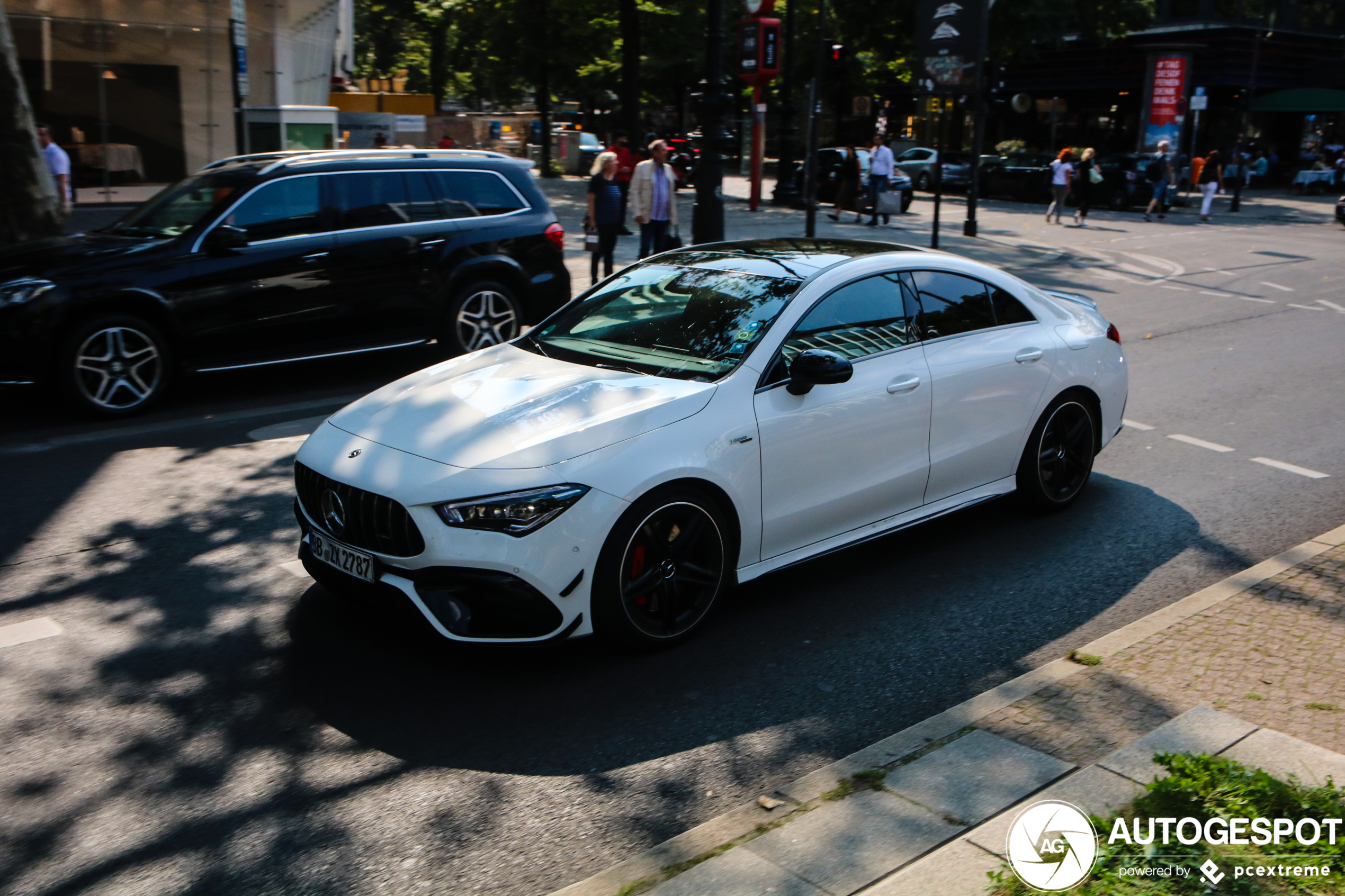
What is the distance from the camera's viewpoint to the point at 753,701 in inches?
176

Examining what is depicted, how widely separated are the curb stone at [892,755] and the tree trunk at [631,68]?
22.5 metres

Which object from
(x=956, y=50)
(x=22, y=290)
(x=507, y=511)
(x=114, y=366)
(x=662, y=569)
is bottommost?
(x=662, y=569)

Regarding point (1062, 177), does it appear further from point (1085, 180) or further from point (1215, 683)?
point (1215, 683)

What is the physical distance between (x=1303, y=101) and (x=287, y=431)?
154ft

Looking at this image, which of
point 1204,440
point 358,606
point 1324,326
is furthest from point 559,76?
point 358,606

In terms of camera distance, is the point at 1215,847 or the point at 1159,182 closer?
the point at 1215,847

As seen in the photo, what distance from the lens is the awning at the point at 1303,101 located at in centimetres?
4431

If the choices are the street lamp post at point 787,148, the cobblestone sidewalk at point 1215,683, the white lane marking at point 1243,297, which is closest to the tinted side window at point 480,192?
the cobblestone sidewalk at point 1215,683

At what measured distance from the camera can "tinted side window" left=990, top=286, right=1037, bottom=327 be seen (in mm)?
6344

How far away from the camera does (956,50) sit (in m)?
21.6

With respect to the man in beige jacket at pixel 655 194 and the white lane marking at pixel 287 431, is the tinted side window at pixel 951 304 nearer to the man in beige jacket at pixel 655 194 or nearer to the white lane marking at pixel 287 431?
the white lane marking at pixel 287 431

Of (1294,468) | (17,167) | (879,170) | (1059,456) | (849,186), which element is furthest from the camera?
(849,186)

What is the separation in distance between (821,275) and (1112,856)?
316 cm

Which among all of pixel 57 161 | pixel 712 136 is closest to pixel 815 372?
pixel 712 136
